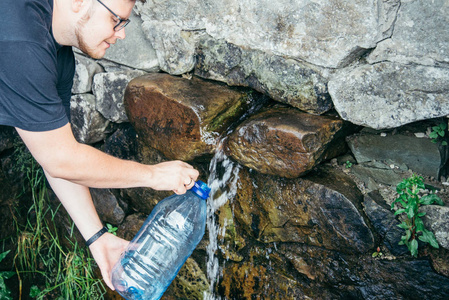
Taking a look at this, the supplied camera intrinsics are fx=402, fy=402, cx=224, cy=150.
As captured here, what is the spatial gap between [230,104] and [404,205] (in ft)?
3.40

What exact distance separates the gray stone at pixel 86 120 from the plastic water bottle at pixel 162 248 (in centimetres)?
70

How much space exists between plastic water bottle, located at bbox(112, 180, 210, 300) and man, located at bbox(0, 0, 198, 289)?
27.2 inches

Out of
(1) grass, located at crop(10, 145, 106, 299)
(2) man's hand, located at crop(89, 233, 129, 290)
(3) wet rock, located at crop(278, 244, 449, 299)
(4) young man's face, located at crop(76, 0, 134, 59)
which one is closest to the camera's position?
(4) young man's face, located at crop(76, 0, 134, 59)

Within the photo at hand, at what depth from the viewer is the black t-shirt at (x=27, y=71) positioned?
4.48 ft

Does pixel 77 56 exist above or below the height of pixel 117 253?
above

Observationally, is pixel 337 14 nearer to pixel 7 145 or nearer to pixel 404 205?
pixel 404 205

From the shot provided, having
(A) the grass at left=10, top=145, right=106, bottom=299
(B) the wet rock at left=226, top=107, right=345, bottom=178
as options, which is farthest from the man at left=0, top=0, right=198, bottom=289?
(A) the grass at left=10, top=145, right=106, bottom=299

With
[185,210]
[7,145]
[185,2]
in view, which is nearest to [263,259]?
[185,210]

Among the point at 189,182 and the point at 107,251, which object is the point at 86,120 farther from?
the point at 189,182

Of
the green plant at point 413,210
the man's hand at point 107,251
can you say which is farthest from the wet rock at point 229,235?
the green plant at point 413,210

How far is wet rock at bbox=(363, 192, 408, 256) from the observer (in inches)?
75.2

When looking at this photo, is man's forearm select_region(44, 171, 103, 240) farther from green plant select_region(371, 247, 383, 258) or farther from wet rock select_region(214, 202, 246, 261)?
green plant select_region(371, 247, 383, 258)

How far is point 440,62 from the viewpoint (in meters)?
1.67

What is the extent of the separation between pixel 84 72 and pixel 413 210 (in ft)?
6.94
